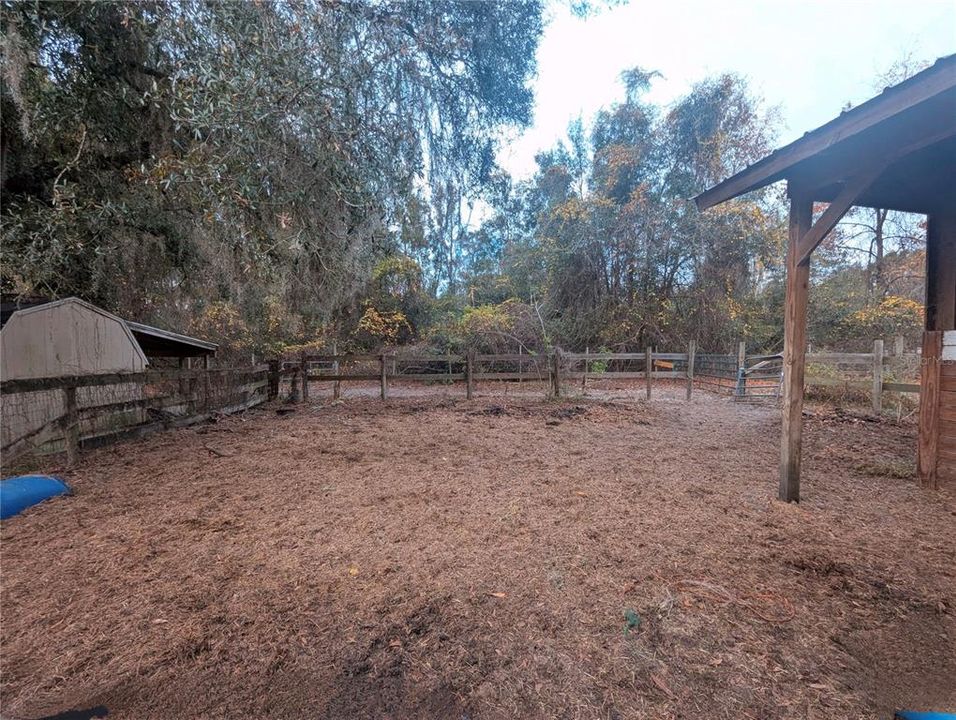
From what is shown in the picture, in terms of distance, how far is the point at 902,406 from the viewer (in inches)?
310

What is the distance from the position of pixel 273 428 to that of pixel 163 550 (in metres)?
4.36

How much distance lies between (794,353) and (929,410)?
1.61 metres

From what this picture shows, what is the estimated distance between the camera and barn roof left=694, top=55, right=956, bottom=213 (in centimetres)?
254

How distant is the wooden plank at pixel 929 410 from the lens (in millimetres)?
3947

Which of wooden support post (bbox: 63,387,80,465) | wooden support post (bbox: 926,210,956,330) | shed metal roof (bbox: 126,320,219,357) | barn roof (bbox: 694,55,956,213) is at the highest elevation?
barn roof (bbox: 694,55,956,213)

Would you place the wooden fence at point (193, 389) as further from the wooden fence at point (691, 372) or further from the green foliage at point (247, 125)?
the green foliage at point (247, 125)

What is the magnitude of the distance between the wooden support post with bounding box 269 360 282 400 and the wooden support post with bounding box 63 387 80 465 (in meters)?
5.88

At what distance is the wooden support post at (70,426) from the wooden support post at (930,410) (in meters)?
7.94

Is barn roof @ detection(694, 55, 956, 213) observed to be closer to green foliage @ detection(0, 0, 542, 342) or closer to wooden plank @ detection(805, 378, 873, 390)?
green foliage @ detection(0, 0, 542, 342)

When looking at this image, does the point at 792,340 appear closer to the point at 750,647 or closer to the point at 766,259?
the point at 750,647

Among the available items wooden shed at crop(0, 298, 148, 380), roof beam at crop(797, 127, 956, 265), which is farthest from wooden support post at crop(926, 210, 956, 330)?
wooden shed at crop(0, 298, 148, 380)

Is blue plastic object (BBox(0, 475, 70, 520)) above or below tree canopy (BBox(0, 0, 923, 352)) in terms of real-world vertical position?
below

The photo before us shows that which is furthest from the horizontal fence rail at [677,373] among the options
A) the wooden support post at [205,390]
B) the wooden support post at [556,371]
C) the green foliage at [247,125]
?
the green foliage at [247,125]

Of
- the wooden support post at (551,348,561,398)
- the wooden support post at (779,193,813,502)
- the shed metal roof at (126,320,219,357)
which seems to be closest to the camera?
the wooden support post at (779,193,813,502)
